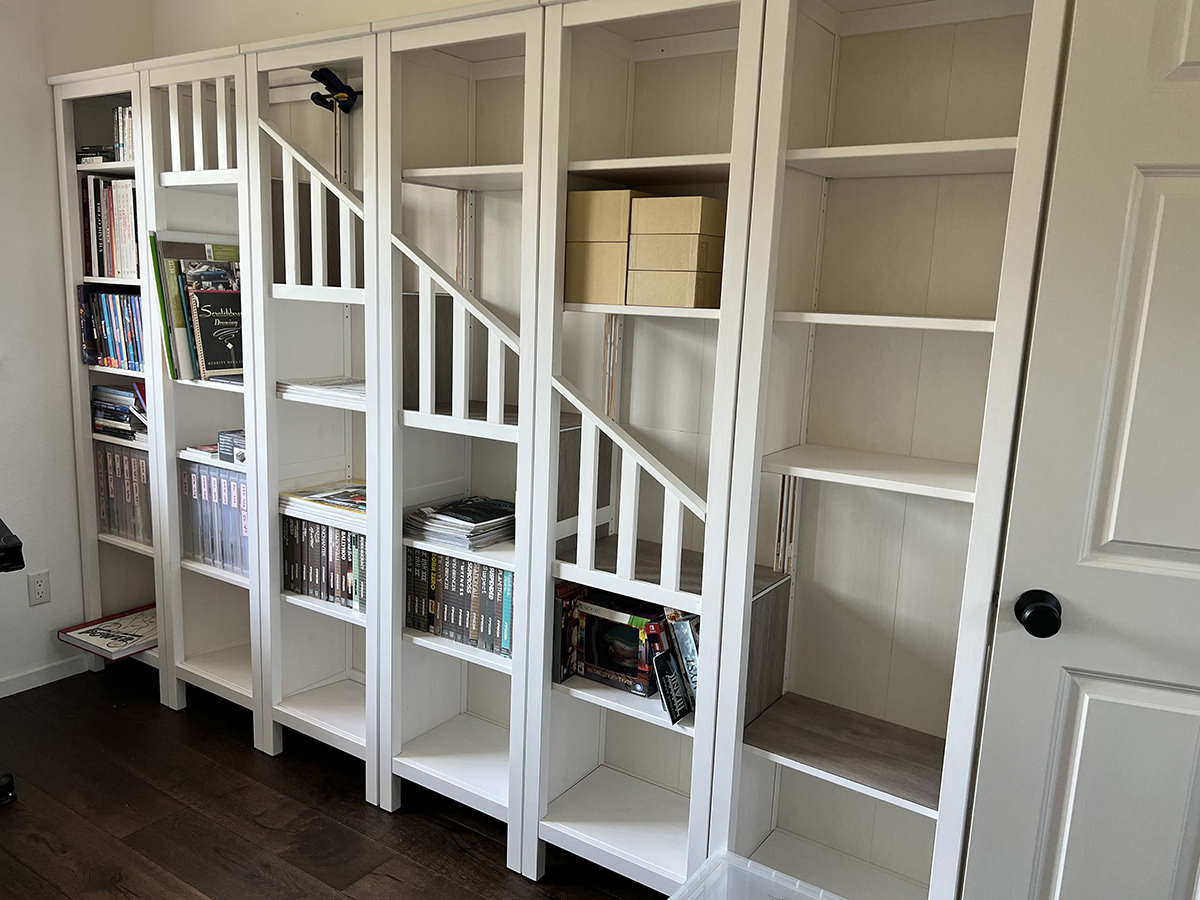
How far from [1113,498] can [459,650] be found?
155cm

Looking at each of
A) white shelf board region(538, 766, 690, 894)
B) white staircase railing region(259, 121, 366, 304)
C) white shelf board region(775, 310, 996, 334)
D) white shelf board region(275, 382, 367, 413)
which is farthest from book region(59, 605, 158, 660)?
white shelf board region(775, 310, 996, 334)

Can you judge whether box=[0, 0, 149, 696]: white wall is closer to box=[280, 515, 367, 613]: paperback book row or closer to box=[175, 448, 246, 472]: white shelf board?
box=[175, 448, 246, 472]: white shelf board

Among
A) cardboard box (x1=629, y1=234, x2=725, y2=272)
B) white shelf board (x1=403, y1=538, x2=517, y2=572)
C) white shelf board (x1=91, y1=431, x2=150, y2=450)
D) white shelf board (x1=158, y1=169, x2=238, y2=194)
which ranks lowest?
white shelf board (x1=403, y1=538, x2=517, y2=572)

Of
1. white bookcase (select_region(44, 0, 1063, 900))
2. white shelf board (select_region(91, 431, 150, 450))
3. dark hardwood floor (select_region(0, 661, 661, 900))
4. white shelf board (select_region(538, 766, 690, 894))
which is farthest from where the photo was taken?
white shelf board (select_region(91, 431, 150, 450))

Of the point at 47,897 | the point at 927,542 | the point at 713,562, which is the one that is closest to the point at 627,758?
the point at 713,562

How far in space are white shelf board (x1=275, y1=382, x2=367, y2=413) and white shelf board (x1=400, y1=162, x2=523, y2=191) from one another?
59 centimetres

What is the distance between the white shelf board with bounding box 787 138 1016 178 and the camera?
1.49 m

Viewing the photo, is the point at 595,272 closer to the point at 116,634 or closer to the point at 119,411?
the point at 119,411

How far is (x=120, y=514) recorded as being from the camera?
3.14 m

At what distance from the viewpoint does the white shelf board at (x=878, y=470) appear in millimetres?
1602

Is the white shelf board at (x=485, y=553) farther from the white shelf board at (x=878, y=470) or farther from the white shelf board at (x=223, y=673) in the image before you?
the white shelf board at (x=223, y=673)

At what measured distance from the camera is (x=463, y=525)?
89.8 inches

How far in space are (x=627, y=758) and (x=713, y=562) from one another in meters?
0.84

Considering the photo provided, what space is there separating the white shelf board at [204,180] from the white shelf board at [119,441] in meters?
0.86
